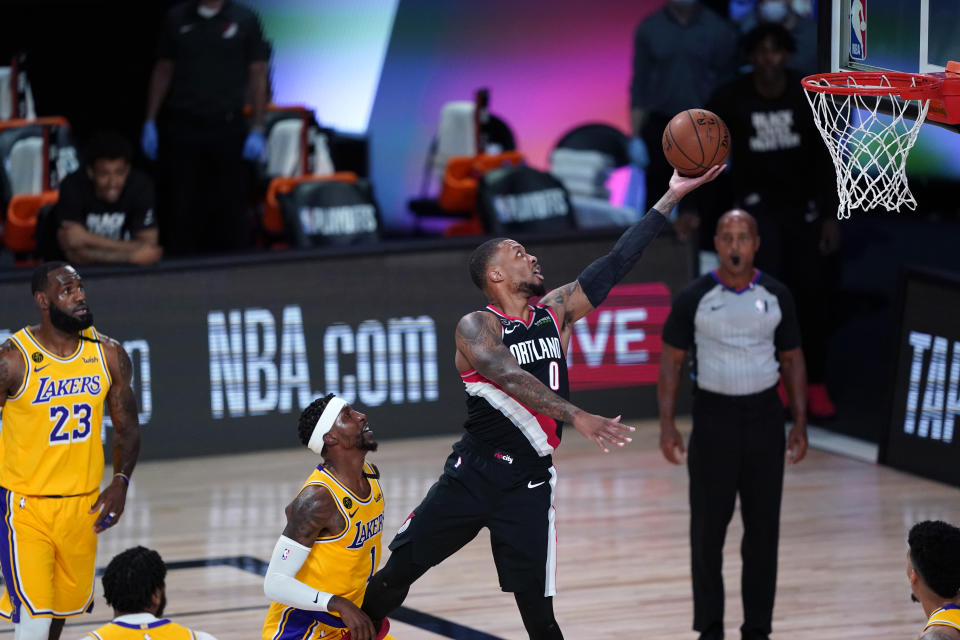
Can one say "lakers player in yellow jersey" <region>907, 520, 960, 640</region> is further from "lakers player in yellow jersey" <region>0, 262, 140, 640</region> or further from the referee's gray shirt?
"lakers player in yellow jersey" <region>0, 262, 140, 640</region>

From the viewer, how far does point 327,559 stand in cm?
578

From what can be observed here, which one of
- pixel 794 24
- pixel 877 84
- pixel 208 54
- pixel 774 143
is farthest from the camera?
pixel 794 24

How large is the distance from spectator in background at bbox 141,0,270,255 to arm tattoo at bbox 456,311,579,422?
635 centimetres

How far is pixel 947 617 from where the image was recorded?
15.8 ft

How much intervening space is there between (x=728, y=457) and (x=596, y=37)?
9856 mm

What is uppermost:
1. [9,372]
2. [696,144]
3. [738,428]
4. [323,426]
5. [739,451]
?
[696,144]

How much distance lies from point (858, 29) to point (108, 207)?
5.40 m

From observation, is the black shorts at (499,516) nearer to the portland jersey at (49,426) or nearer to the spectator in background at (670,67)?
the portland jersey at (49,426)

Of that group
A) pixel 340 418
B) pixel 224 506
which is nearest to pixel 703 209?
pixel 224 506

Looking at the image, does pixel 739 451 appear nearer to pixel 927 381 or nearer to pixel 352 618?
pixel 352 618

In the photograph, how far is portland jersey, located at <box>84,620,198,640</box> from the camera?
513 centimetres

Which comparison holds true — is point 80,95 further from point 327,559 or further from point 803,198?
point 327,559

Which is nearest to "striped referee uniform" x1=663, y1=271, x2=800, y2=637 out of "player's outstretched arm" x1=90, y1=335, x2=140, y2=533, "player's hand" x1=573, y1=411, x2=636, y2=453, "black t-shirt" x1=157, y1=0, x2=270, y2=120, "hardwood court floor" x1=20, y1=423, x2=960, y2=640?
"hardwood court floor" x1=20, y1=423, x2=960, y2=640

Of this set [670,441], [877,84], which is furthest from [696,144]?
[670,441]
